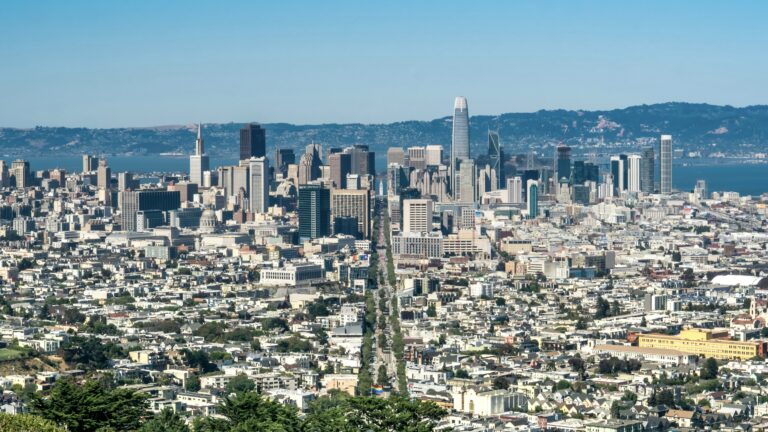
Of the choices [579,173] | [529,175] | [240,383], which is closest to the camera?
[240,383]

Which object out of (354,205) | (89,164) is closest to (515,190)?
(354,205)

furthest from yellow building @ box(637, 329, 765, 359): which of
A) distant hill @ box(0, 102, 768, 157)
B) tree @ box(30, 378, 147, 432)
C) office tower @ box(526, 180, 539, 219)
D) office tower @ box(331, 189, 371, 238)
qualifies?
distant hill @ box(0, 102, 768, 157)

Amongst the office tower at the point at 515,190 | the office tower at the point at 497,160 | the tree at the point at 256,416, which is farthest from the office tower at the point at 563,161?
the tree at the point at 256,416

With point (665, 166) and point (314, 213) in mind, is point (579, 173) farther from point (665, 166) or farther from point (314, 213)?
point (314, 213)

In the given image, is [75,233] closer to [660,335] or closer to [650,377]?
[660,335]

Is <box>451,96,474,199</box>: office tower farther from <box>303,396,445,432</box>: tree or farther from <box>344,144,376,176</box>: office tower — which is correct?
<box>303,396,445,432</box>: tree

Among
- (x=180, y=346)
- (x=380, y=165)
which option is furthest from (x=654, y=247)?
(x=380, y=165)

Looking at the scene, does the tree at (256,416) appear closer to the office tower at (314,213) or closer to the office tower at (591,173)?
the office tower at (314,213)
